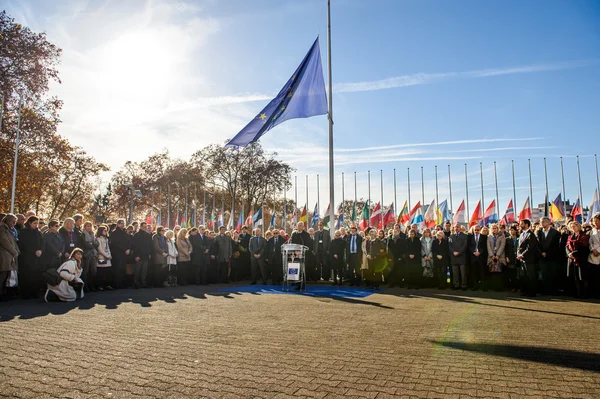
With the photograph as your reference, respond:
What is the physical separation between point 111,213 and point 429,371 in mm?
52741

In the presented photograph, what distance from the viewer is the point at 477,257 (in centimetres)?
1355

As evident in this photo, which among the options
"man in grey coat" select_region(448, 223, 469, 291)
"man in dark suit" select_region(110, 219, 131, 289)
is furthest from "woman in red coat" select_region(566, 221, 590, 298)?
"man in dark suit" select_region(110, 219, 131, 289)

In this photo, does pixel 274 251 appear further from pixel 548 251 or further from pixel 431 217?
pixel 431 217

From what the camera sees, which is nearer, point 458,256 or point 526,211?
point 458,256

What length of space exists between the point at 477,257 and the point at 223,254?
29.5 feet

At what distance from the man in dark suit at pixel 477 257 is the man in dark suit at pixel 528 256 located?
1.36 metres

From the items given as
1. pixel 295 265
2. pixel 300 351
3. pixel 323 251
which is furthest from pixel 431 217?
pixel 300 351

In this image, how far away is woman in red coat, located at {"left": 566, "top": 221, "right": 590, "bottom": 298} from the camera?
11.0m

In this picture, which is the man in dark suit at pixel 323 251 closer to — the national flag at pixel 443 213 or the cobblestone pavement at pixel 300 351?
the cobblestone pavement at pixel 300 351

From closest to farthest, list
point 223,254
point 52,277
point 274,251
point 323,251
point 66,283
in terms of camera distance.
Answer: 1. point 52,277
2. point 66,283
3. point 323,251
4. point 274,251
5. point 223,254

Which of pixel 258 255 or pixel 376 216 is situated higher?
pixel 376 216

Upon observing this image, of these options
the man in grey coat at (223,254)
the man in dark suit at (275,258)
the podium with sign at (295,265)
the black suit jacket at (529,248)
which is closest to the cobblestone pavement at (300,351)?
the black suit jacket at (529,248)

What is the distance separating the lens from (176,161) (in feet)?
164

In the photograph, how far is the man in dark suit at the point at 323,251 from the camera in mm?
16141
